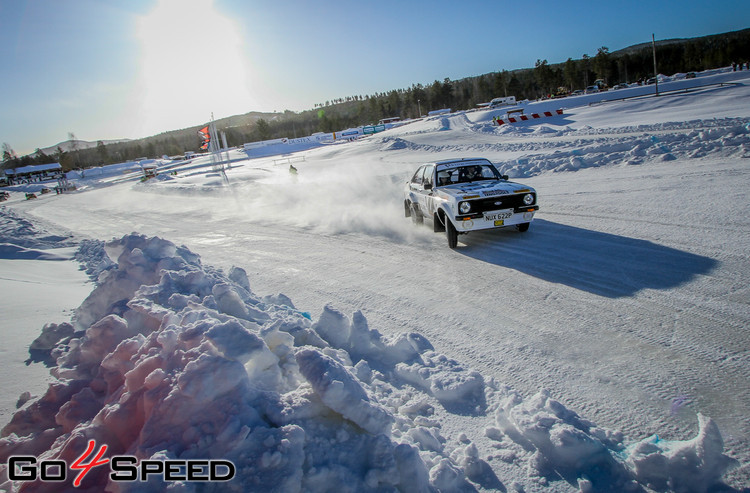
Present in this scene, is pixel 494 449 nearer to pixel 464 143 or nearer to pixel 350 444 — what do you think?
pixel 350 444

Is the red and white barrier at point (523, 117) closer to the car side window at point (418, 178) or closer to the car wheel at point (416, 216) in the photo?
the car side window at point (418, 178)

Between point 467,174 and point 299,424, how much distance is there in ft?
21.0

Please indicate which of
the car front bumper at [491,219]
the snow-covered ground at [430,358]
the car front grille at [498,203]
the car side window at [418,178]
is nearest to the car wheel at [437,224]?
the snow-covered ground at [430,358]

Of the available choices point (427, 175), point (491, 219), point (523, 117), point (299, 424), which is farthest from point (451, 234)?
point (523, 117)

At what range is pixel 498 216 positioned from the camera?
22.3 ft

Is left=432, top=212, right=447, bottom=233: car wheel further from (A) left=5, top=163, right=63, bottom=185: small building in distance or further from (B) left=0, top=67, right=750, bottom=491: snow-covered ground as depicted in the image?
(A) left=5, top=163, right=63, bottom=185: small building in distance

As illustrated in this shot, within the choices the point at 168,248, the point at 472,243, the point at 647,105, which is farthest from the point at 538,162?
the point at 647,105

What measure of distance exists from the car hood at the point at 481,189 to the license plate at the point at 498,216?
0.99ft

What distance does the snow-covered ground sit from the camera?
7.54ft

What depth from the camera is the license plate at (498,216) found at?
6.73m

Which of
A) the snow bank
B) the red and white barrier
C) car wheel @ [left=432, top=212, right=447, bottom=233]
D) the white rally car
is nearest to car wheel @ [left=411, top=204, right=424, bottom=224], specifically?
the white rally car

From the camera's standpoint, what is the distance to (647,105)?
26.4 meters

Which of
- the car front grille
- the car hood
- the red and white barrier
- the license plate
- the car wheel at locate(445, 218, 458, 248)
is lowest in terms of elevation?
the car wheel at locate(445, 218, 458, 248)

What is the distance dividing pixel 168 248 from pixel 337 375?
160 inches
